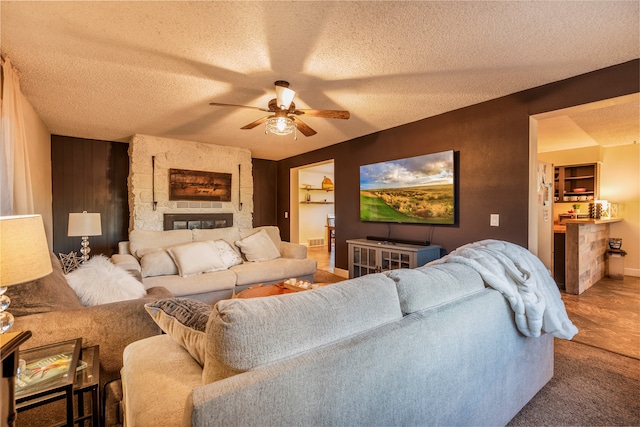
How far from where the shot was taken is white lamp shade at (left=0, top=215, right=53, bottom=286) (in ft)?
3.28

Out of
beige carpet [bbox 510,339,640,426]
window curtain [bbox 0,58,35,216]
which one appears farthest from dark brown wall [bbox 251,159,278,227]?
beige carpet [bbox 510,339,640,426]

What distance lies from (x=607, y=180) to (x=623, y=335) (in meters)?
3.92

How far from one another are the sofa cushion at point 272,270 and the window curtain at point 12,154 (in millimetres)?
1934

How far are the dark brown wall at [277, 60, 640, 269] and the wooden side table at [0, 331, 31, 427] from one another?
126 inches

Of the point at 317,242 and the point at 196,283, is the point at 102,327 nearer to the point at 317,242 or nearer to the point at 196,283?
the point at 196,283

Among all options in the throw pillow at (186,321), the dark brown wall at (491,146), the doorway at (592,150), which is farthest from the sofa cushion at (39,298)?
the doorway at (592,150)

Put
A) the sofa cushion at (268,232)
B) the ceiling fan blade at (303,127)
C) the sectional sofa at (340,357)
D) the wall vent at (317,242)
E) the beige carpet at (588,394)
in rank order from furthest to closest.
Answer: the wall vent at (317,242) < the sofa cushion at (268,232) < the ceiling fan blade at (303,127) < the beige carpet at (588,394) < the sectional sofa at (340,357)

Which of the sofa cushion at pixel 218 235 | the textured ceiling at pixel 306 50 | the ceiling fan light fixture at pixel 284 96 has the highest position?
the textured ceiling at pixel 306 50

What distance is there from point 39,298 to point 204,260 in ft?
6.29

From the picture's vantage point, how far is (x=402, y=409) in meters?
0.95

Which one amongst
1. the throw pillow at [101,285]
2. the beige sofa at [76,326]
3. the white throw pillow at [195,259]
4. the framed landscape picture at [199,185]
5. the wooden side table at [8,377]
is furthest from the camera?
the framed landscape picture at [199,185]

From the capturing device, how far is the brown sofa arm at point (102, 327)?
4.48 feet

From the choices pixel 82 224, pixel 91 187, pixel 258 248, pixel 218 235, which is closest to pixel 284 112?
pixel 258 248

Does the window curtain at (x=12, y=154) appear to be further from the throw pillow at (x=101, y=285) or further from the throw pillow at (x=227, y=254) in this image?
the throw pillow at (x=227, y=254)
